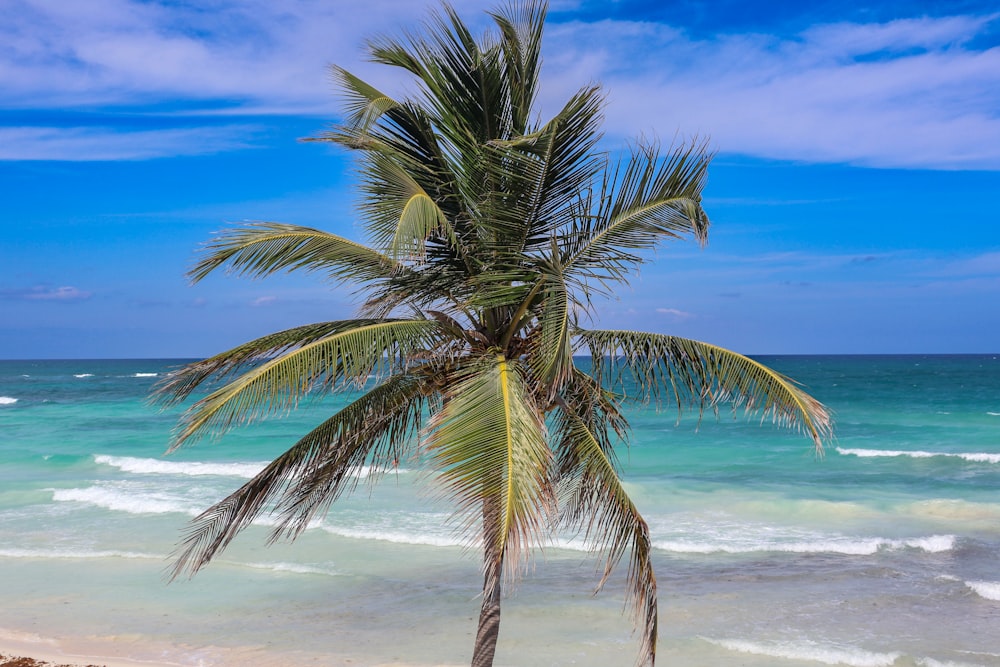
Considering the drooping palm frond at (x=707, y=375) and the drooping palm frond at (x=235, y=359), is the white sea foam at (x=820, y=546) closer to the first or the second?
the drooping palm frond at (x=707, y=375)

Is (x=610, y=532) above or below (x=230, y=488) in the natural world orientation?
above

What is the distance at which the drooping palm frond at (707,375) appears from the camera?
219 inches

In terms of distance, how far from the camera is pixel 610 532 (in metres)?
5.71

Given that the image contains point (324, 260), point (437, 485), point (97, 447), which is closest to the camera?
point (437, 485)

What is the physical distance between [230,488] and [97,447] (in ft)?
36.8

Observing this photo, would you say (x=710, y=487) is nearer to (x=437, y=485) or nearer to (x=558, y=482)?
(x=558, y=482)

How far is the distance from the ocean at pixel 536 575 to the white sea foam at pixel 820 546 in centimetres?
6

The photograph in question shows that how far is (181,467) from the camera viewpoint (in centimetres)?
2431

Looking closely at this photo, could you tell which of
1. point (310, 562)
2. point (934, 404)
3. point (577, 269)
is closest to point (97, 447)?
point (310, 562)

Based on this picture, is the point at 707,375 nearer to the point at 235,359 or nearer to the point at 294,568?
the point at 235,359

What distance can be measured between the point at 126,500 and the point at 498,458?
16.2m

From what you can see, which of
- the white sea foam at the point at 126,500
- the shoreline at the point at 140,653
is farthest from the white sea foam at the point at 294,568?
the white sea foam at the point at 126,500

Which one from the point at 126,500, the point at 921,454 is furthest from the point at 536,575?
the point at 921,454

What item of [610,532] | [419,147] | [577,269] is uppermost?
[419,147]
